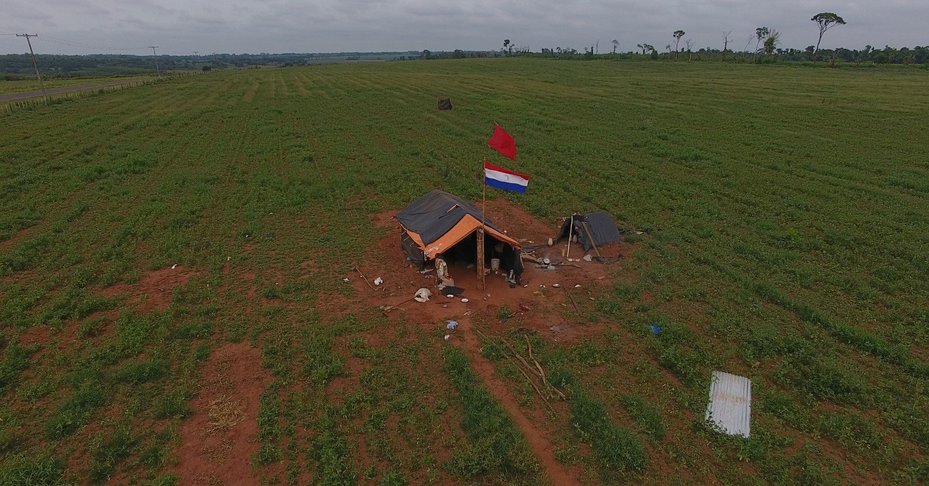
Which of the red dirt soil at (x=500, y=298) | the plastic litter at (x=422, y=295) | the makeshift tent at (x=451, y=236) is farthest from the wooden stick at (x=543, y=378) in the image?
the makeshift tent at (x=451, y=236)

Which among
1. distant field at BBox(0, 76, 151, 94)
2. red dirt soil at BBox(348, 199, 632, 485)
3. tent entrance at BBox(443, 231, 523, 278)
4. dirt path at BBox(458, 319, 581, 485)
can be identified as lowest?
dirt path at BBox(458, 319, 581, 485)

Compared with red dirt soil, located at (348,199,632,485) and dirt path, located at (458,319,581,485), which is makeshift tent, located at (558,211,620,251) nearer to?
red dirt soil, located at (348,199,632,485)

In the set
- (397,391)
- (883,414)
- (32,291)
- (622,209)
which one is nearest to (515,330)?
(397,391)

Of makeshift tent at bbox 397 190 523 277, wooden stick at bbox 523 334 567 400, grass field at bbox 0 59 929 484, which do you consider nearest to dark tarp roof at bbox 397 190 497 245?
makeshift tent at bbox 397 190 523 277

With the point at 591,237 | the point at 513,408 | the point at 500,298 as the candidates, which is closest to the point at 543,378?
the point at 513,408

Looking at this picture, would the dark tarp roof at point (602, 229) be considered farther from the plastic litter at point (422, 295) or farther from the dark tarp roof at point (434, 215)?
the plastic litter at point (422, 295)

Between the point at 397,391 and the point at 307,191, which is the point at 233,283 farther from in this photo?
the point at 307,191

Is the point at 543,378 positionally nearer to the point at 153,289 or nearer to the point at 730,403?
the point at 730,403
